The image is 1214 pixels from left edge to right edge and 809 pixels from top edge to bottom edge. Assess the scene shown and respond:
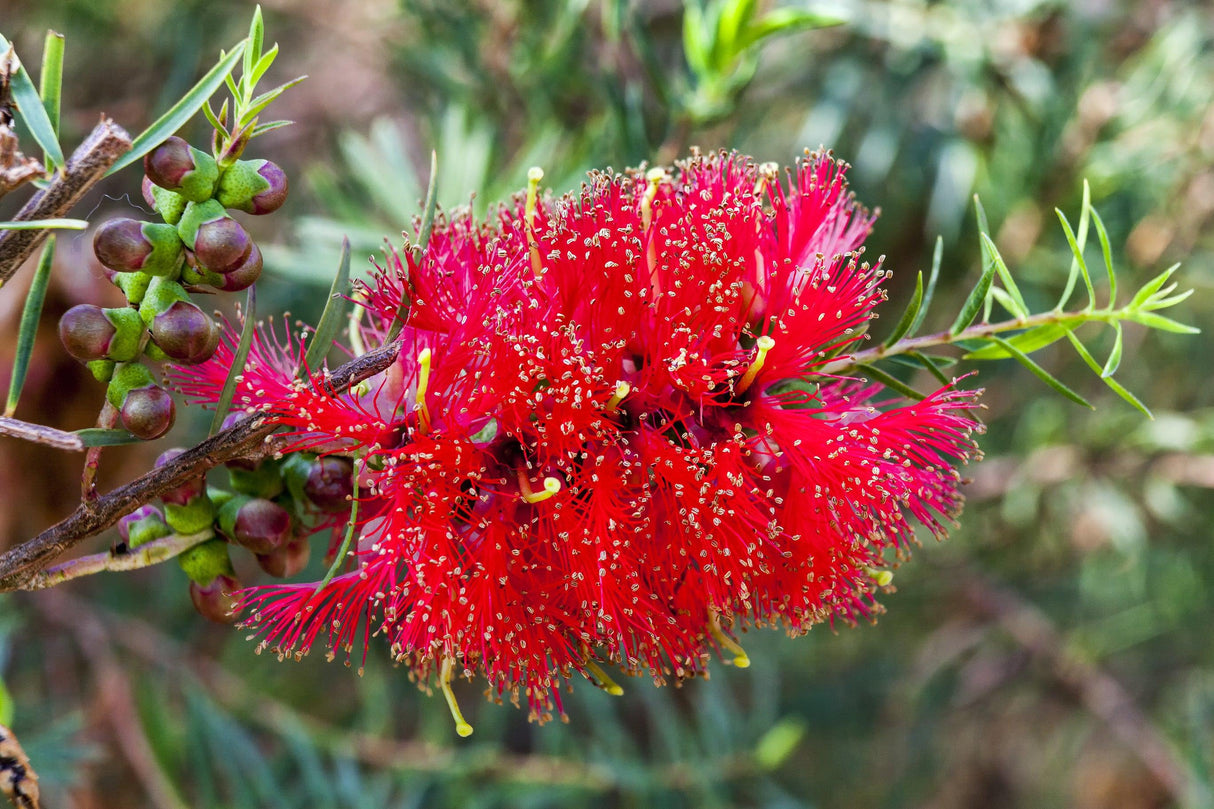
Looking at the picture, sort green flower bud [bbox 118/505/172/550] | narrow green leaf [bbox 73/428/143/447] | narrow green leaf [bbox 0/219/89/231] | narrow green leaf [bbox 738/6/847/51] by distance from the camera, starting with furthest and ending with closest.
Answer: narrow green leaf [bbox 738/6/847/51] < green flower bud [bbox 118/505/172/550] < narrow green leaf [bbox 73/428/143/447] < narrow green leaf [bbox 0/219/89/231]

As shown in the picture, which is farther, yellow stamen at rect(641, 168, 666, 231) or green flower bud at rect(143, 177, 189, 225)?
yellow stamen at rect(641, 168, 666, 231)

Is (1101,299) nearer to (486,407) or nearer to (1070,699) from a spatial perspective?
(1070,699)

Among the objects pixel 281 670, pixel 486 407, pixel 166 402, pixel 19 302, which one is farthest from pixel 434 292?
pixel 281 670

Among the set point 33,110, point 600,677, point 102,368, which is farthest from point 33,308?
point 600,677

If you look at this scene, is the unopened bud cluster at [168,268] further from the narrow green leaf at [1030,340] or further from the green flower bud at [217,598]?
the narrow green leaf at [1030,340]

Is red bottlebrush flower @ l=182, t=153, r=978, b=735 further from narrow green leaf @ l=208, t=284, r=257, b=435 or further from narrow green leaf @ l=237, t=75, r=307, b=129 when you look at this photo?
narrow green leaf @ l=237, t=75, r=307, b=129

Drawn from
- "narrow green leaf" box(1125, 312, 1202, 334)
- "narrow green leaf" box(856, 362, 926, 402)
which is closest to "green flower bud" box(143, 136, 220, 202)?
"narrow green leaf" box(856, 362, 926, 402)
